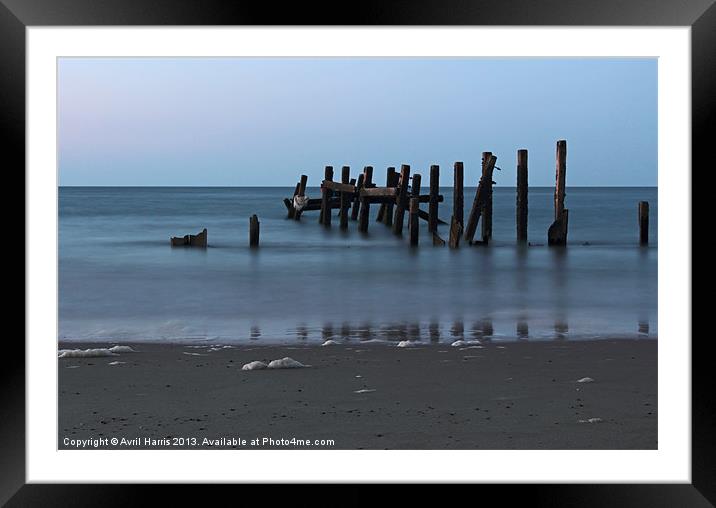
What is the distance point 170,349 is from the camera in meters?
4.44

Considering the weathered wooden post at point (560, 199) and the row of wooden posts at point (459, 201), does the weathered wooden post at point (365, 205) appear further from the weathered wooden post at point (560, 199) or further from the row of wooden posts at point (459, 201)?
the weathered wooden post at point (560, 199)

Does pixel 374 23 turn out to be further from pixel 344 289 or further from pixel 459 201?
pixel 459 201

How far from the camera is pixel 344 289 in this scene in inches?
338

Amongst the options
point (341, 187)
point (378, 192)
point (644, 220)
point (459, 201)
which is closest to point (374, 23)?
point (459, 201)

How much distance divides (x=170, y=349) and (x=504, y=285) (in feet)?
15.5

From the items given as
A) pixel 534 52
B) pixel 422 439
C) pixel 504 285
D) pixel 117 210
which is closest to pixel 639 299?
pixel 504 285

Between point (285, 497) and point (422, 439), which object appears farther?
point (422, 439)

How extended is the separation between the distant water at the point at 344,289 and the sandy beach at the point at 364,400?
2.67ft

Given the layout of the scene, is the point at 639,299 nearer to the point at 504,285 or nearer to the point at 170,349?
the point at 504,285

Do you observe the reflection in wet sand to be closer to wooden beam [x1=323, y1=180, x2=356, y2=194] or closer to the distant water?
the distant water

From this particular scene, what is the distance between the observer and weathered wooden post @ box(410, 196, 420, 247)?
10.5 m

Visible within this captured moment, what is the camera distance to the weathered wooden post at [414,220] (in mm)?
10453

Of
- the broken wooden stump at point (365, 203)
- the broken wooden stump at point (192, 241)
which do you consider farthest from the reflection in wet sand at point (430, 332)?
the broken wooden stump at point (192, 241)

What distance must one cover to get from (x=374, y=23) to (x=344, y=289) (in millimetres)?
6750
